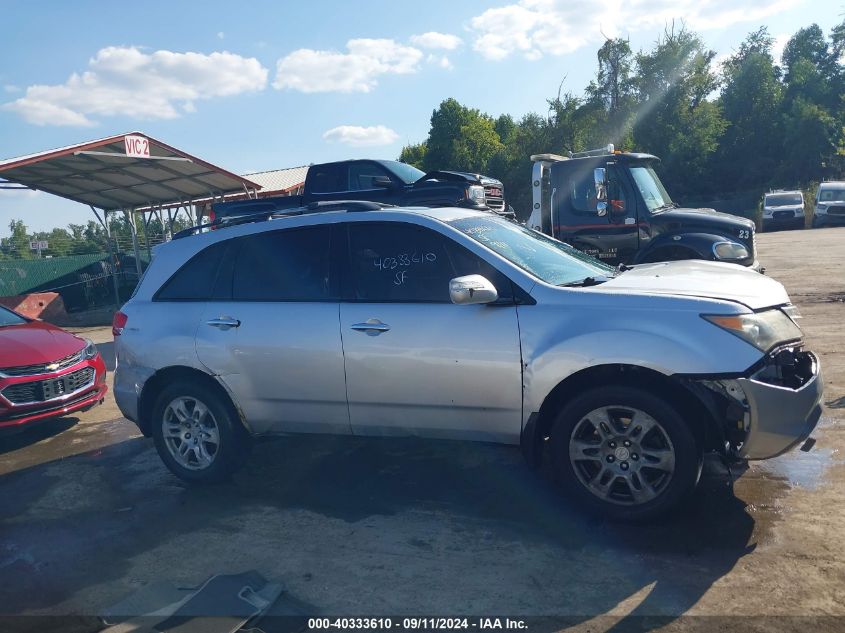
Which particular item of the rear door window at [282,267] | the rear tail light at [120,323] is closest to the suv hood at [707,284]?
the rear door window at [282,267]

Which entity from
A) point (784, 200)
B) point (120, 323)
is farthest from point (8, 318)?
point (784, 200)

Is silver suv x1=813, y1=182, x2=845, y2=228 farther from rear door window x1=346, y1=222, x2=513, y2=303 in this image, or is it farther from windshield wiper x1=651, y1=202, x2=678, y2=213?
rear door window x1=346, y1=222, x2=513, y2=303

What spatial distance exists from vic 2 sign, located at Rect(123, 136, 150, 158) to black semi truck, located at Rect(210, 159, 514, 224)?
5447 mm

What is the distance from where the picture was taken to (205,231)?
5.92m

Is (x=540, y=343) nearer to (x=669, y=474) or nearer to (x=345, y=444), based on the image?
(x=669, y=474)

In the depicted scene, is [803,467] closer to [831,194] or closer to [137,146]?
[137,146]

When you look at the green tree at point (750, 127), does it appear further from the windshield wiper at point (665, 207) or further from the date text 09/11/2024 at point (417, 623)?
the date text 09/11/2024 at point (417, 623)

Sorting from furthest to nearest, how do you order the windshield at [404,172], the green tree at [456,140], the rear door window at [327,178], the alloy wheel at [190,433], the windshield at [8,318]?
the green tree at [456,140], the rear door window at [327,178], the windshield at [404,172], the windshield at [8,318], the alloy wheel at [190,433]

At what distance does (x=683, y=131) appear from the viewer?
4716 cm

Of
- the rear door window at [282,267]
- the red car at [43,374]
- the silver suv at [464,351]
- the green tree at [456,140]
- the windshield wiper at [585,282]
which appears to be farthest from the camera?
the green tree at [456,140]

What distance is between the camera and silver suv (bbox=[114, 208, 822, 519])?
13.2 ft

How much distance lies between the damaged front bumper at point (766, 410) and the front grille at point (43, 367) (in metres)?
6.22

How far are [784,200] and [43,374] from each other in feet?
110

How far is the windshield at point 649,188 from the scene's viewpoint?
943 cm
